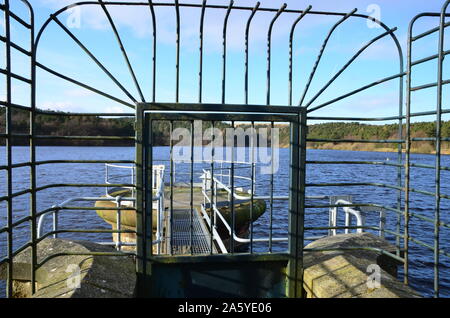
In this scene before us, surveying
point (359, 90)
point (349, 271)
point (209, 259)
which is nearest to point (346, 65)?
point (359, 90)

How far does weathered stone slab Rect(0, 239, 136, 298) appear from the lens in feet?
9.11

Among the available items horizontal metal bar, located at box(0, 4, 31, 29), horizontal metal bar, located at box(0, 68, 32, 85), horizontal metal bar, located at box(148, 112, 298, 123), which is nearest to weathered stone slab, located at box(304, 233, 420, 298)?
horizontal metal bar, located at box(148, 112, 298, 123)

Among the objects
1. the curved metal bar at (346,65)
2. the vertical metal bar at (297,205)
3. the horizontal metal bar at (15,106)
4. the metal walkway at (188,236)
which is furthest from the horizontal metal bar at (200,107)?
the metal walkway at (188,236)

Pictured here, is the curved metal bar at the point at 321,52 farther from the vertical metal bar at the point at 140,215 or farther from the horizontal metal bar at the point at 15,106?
the horizontal metal bar at the point at 15,106

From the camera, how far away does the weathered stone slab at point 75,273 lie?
2777 mm

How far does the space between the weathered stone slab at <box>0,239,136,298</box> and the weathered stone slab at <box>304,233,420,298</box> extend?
169 centimetres

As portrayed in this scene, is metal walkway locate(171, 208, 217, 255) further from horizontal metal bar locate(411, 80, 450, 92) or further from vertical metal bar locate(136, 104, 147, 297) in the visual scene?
horizontal metal bar locate(411, 80, 450, 92)

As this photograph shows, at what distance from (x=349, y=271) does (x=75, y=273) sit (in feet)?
8.04

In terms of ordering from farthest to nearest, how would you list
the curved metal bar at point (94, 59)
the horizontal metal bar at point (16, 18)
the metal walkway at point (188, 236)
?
the metal walkway at point (188, 236)
the curved metal bar at point (94, 59)
the horizontal metal bar at point (16, 18)

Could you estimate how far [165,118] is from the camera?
10.7 feet

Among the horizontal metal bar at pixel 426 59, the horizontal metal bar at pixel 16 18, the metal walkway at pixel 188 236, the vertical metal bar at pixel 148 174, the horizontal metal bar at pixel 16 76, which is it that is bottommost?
the metal walkway at pixel 188 236

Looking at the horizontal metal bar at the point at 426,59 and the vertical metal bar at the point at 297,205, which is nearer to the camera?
the horizontal metal bar at the point at 426,59

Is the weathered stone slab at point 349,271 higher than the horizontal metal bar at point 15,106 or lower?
lower

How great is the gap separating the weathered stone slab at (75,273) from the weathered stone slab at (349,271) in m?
1.69
